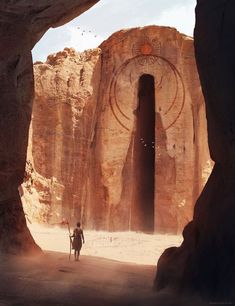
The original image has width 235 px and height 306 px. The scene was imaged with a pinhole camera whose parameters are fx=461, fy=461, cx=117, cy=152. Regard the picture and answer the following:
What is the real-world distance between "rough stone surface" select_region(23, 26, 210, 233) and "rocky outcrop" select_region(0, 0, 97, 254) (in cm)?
925

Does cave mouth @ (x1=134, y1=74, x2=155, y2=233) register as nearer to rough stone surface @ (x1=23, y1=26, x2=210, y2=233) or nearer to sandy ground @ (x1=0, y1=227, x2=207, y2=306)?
rough stone surface @ (x1=23, y1=26, x2=210, y2=233)

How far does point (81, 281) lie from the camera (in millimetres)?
8539

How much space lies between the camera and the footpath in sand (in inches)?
271

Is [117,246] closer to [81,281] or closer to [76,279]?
[76,279]

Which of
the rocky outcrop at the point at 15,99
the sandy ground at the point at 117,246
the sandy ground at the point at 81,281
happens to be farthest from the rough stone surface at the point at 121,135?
the rocky outcrop at the point at 15,99

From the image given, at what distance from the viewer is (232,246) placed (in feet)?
20.4

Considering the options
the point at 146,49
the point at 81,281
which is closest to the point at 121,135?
the point at 146,49

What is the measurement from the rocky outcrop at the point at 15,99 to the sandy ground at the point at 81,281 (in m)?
0.94

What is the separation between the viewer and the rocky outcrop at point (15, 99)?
10953 mm

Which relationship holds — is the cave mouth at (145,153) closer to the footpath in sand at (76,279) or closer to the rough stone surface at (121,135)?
the rough stone surface at (121,135)

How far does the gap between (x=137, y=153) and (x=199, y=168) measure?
316cm

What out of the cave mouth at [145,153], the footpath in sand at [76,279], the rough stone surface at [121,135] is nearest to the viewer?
the footpath in sand at [76,279]

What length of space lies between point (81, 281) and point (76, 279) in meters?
0.24

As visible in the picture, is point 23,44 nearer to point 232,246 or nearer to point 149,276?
point 149,276
